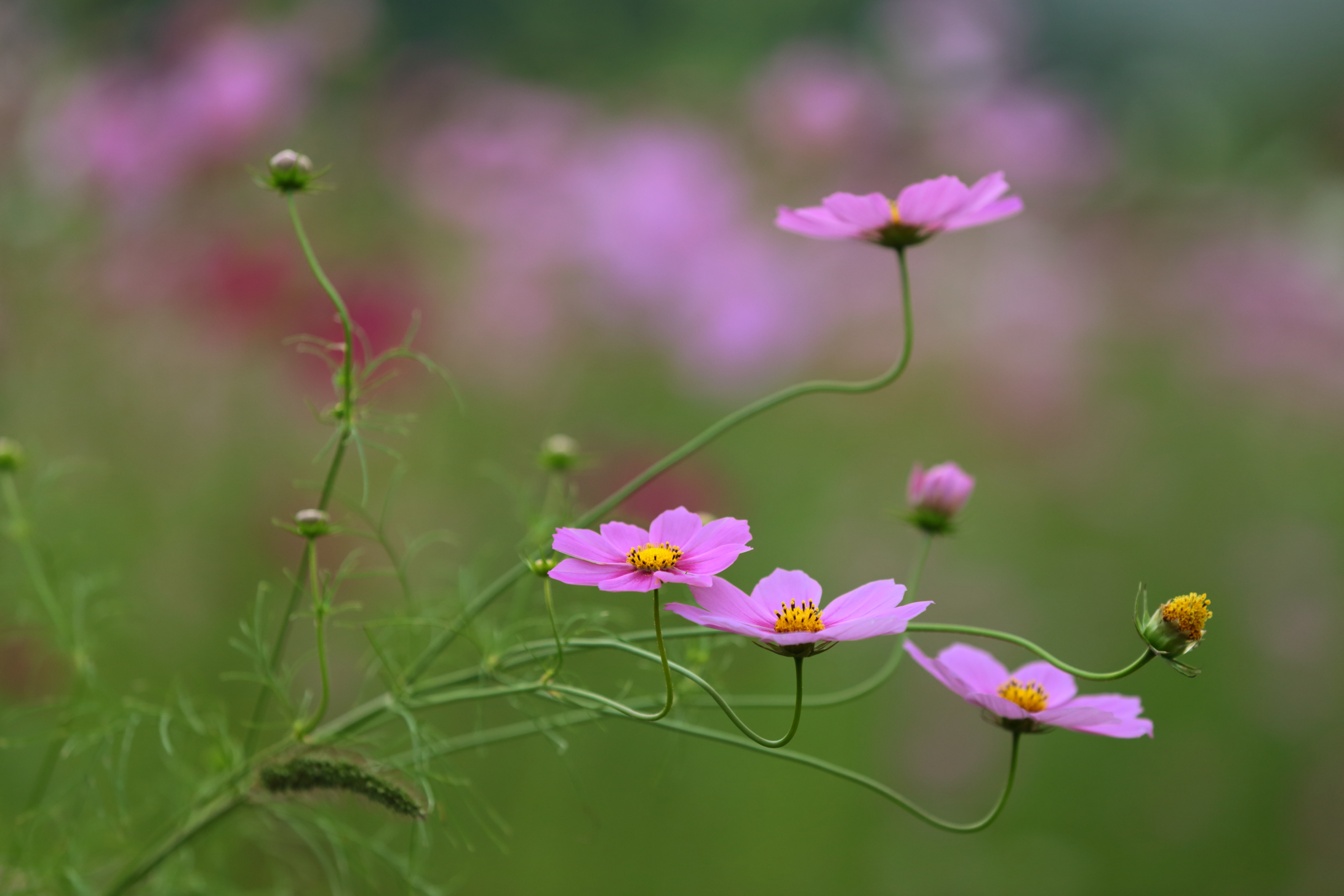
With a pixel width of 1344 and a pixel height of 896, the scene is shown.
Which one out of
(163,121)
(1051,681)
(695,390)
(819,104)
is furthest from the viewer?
(819,104)

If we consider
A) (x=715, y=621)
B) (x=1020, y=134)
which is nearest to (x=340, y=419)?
(x=715, y=621)

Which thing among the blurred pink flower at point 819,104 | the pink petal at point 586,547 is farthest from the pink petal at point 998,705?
the blurred pink flower at point 819,104

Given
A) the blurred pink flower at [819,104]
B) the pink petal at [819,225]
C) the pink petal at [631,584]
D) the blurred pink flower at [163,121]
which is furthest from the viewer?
the blurred pink flower at [819,104]

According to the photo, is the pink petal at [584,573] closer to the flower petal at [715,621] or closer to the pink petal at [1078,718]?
the flower petal at [715,621]

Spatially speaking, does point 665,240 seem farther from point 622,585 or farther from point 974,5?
point 622,585

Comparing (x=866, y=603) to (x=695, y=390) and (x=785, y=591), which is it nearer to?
(x=785, y=591)

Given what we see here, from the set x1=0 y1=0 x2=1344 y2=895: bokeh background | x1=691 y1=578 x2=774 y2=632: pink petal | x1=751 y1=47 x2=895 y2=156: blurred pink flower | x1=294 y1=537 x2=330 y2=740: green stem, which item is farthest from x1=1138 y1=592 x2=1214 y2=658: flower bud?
x1=751 y1=47 x2=895 y2=156: blurred pink flower
